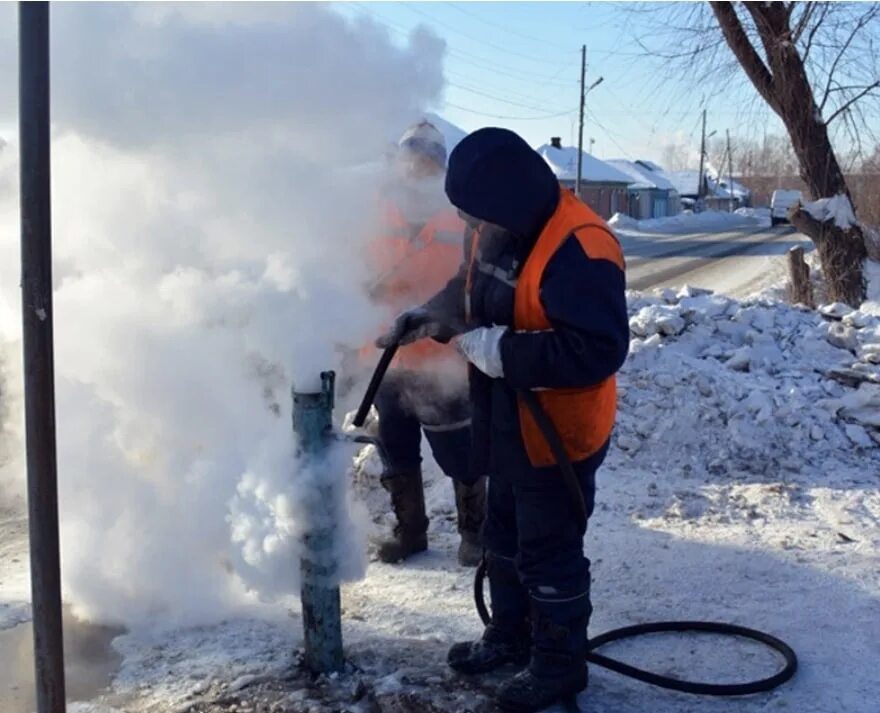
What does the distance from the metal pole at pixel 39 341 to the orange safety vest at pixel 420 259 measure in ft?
5.87

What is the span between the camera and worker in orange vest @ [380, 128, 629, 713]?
2730 millimetres

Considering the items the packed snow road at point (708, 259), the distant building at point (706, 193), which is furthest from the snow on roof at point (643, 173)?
the packed snow road at point (708, 259)

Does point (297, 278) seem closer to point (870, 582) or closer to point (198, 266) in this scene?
point (198, 266)

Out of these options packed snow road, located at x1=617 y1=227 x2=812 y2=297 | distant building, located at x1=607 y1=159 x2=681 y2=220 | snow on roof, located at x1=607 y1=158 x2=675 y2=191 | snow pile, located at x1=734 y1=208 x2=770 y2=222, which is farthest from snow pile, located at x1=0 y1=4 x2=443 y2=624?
snow on roof, located at x1=607 y1=158 x2=675 y2=191

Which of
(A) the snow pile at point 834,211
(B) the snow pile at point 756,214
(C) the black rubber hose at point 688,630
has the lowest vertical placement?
(C) the black rubber hose at point 688,630

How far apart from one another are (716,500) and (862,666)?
69.1 inches

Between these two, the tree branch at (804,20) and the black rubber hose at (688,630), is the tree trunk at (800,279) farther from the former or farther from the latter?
the black rubber hose at (688,630)

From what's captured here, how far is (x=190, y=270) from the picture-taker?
12.2 ft

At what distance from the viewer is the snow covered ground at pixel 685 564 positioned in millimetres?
3146

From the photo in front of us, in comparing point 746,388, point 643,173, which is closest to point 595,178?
point 643,173

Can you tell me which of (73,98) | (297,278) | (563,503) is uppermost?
(73,98)

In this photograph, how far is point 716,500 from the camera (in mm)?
4977

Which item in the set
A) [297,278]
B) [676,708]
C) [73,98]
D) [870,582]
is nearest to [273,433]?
[297,278]

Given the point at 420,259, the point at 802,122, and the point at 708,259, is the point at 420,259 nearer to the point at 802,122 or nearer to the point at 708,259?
the point at 802,122
